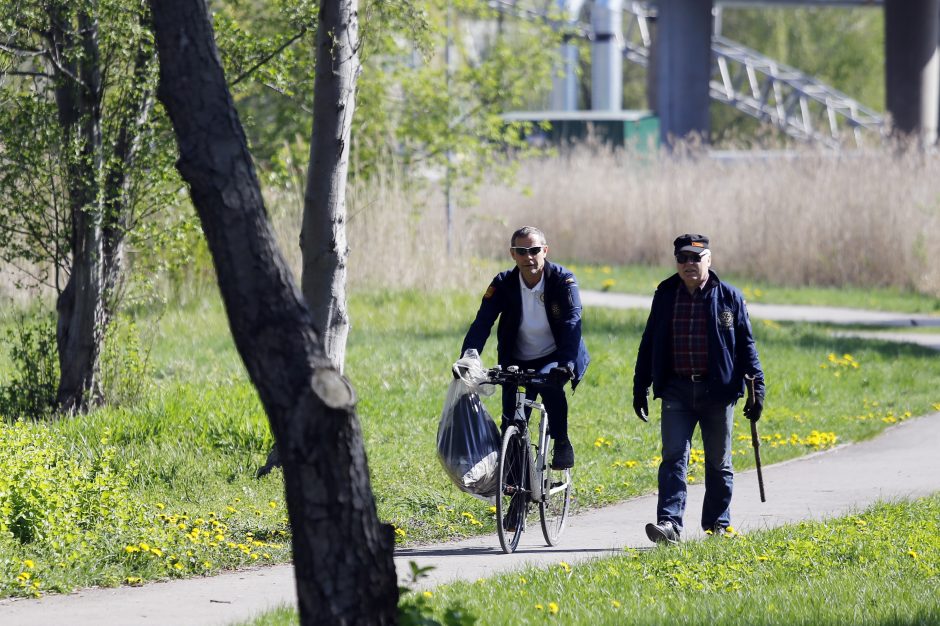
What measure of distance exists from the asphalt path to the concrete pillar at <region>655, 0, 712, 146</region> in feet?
80.1

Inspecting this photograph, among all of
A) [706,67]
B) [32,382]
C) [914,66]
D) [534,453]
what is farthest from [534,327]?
[706,67]

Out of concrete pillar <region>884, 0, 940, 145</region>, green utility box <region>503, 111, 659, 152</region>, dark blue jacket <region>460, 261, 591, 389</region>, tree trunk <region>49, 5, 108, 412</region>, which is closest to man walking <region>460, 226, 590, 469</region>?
dark blue jacket <region>460, 261, 591, 389</region>

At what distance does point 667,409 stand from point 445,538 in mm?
1439

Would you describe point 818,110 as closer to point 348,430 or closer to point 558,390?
point 558,390

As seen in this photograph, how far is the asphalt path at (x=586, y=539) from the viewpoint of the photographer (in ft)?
20.6

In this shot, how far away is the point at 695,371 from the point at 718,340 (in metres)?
0.21

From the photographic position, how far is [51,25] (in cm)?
1004

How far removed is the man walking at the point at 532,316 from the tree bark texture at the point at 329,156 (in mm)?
1156

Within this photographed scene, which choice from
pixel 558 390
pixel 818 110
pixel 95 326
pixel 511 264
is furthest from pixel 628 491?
pixel 818 110

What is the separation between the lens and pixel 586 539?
7.97 metres

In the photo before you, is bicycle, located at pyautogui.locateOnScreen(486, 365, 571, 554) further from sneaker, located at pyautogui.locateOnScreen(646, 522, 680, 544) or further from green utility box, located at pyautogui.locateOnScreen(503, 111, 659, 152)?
green utility box, located at pyautogui.locateOnScreen(503, 111, 659, 152)

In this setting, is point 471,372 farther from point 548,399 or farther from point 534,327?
A: point 548,399

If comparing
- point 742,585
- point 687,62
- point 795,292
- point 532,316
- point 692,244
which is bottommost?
point 742,585

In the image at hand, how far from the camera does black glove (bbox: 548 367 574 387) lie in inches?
295
